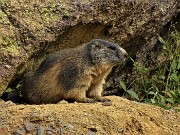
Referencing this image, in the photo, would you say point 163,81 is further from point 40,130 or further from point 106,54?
point 40,130

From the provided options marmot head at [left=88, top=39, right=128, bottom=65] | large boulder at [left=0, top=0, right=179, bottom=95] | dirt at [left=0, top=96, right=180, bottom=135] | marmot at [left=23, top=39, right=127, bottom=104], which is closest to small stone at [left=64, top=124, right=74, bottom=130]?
dirt at [left=0, top=96, right=180, bottom=135]

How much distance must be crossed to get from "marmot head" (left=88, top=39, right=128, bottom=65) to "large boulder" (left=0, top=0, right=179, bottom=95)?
51 cm

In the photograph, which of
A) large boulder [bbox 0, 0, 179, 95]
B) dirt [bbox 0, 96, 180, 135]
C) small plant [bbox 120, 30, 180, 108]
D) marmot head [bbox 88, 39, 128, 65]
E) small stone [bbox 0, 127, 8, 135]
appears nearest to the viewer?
small stone [bbox 0, 127, 8, 135]

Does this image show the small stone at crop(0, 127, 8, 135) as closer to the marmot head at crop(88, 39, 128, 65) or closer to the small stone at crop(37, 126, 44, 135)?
the small stone at crop(37, 126, 44, 135)

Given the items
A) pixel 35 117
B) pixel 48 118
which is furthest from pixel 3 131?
pixel 48 118

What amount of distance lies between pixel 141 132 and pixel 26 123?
4.62 feet

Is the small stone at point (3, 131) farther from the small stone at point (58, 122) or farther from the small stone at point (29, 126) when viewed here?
the small stone at point (58, 122)

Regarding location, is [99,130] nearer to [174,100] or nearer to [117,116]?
[117,116]

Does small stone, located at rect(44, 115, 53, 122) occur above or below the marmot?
below

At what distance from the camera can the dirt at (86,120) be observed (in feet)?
21.5

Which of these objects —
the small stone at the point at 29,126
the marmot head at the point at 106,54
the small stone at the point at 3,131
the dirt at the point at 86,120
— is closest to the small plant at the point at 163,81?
the marmot head at the point at 106,54

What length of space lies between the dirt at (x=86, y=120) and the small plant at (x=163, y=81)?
6.17ft

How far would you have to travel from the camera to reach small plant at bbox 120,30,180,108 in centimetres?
943

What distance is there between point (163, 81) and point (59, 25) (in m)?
2.55
